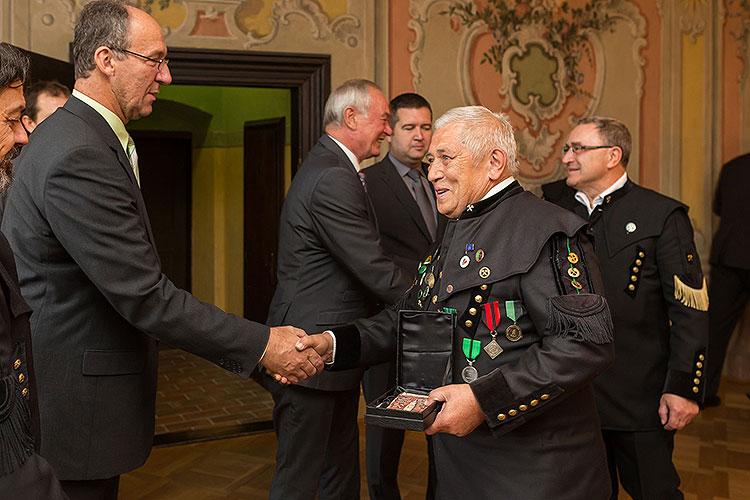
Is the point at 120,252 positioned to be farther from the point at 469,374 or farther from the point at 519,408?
the point at 519,408

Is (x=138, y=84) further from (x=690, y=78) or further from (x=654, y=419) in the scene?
(x=690, y=78)

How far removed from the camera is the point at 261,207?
22.8 ft

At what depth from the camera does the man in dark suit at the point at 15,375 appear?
1.24 m

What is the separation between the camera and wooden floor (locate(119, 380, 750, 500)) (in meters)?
3.84

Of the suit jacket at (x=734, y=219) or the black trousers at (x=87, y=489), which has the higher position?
the suit jacket at (x=734, y=219)

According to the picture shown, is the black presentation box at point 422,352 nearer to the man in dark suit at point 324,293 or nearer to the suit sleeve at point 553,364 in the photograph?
the suit sleeve at point 553,364

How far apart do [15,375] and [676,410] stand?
213 centimetres

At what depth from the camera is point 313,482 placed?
283 centimetres

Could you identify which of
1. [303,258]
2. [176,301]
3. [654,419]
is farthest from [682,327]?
[176,301]

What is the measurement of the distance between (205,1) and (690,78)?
3697mm

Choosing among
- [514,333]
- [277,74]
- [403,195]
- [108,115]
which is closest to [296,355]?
[514,333]

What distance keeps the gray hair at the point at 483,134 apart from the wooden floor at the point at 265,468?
2.23 metres

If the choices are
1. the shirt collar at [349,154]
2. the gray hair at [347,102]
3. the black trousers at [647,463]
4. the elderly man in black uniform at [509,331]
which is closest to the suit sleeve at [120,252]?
the elderly man in black uniform at [509,331]

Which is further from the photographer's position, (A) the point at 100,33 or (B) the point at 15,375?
(A) the point at 100,33
